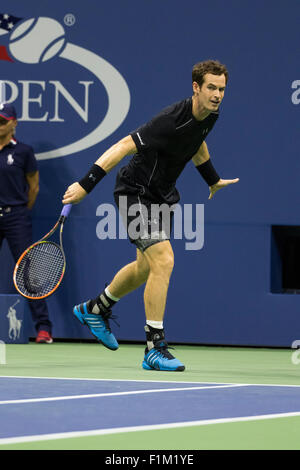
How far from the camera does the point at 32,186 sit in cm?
823

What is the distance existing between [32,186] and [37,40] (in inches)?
50.1

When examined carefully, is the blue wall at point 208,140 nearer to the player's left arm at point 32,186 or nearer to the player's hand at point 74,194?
the player's left arm at point 32,186

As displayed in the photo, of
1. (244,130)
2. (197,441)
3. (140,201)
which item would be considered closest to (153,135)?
(140,201)

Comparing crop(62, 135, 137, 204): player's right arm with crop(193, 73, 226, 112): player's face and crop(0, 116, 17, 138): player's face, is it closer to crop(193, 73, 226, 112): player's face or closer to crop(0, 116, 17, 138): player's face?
crop(193, 73, 226, 112): player's face

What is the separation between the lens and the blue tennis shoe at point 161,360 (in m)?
5.78

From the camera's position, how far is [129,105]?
8.27 meters

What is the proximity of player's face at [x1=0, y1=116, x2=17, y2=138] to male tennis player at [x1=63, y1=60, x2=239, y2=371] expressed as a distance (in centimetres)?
210

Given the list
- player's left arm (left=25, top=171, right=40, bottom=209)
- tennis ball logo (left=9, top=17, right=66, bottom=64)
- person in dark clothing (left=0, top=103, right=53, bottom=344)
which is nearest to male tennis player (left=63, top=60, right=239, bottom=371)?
person in dark clothing (left=0, top=103, right=53, bottom=344)

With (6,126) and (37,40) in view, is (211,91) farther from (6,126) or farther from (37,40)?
(37,40)

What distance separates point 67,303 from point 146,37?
2.33 m

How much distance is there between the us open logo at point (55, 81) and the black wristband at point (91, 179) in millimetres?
2608

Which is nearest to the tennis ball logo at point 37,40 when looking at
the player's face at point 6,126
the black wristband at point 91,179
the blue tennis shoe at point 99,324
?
the player's face at point 6,126

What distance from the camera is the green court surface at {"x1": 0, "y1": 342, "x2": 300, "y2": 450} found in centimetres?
329

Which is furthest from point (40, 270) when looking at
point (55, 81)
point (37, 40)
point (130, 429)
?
point (130, 429)
